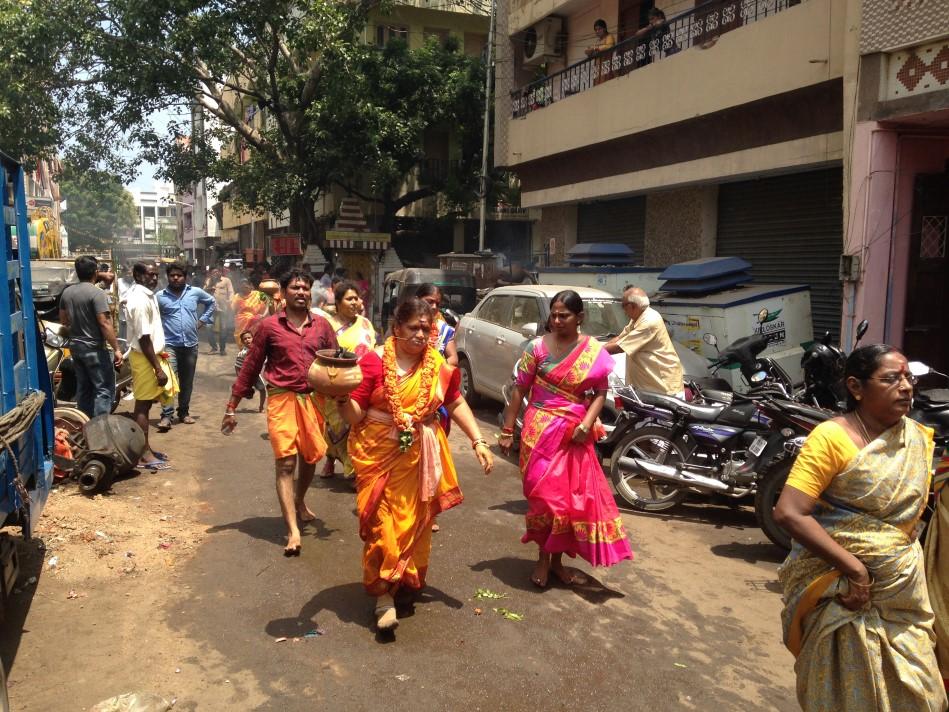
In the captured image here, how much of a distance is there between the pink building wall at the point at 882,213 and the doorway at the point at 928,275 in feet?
0.30

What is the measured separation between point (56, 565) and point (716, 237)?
37.1ft

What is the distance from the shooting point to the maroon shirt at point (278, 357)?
17.3 ft

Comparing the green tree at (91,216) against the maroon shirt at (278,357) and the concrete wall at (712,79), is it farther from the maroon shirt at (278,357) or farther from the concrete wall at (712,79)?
the maroon shirt at (278,357)

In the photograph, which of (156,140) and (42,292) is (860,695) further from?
(156,140)

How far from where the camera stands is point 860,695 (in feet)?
8.32

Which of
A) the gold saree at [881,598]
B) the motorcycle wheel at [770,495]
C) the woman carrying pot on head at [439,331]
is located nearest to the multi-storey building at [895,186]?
the motorcycle wheel at [770,495]

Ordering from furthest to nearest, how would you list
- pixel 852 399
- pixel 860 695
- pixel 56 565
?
pixel 56 565 < pixel 852 399 < pixel 860 695

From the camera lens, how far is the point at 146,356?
7469 mm

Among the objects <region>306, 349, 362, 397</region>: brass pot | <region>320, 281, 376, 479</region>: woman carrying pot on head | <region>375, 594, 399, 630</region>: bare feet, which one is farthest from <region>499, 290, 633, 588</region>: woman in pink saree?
<region>320, 281, 376, 479</region>: woman carrying pot on head

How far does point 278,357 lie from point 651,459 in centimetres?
304

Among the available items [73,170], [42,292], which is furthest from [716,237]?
[73,170]

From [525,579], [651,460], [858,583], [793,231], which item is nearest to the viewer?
[858,583]

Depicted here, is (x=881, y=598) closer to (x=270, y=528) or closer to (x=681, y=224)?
(x=270, y=528)

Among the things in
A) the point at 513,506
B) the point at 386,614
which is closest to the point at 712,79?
the point at 513,506
